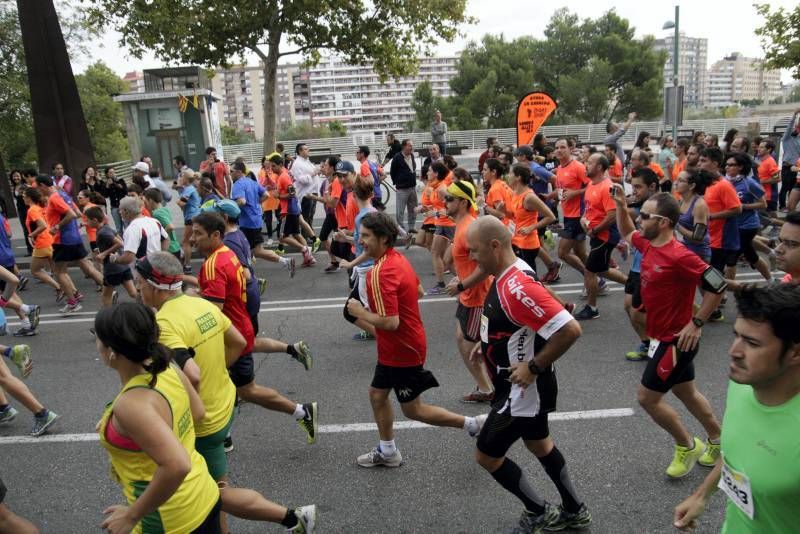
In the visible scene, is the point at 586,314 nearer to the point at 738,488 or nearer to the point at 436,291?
the point at 436,291

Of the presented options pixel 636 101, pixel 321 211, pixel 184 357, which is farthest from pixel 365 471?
pixel 636 101

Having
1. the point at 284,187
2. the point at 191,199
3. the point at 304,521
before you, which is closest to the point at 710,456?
the point at 304,521

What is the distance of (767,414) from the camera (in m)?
1.95

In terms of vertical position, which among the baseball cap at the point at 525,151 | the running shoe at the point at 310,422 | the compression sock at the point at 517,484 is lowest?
the running shoe at the point at 310,422

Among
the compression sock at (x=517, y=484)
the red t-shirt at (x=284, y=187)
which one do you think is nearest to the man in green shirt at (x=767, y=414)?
the compression sock at (x=517, y=484)

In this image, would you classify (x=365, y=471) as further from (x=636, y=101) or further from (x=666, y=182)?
(x=636, y=101)

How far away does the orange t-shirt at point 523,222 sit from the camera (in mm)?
7336

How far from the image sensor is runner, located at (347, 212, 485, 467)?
3.97 meters

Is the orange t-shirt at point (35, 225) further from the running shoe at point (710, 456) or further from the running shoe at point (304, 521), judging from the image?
the running shoe at point (710, 456)

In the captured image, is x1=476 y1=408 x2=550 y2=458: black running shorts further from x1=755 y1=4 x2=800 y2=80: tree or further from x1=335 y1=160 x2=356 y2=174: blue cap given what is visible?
x1=755 y1=4 x2=800 y2=80: tree

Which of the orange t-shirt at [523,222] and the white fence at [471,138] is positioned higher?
the white fence at [471,138]

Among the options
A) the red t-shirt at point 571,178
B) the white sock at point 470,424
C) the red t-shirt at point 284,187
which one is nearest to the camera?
the white sock at point 470,424

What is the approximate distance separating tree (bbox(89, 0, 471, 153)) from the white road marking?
1857 centimetres

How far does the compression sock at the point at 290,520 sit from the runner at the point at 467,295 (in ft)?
6.75
